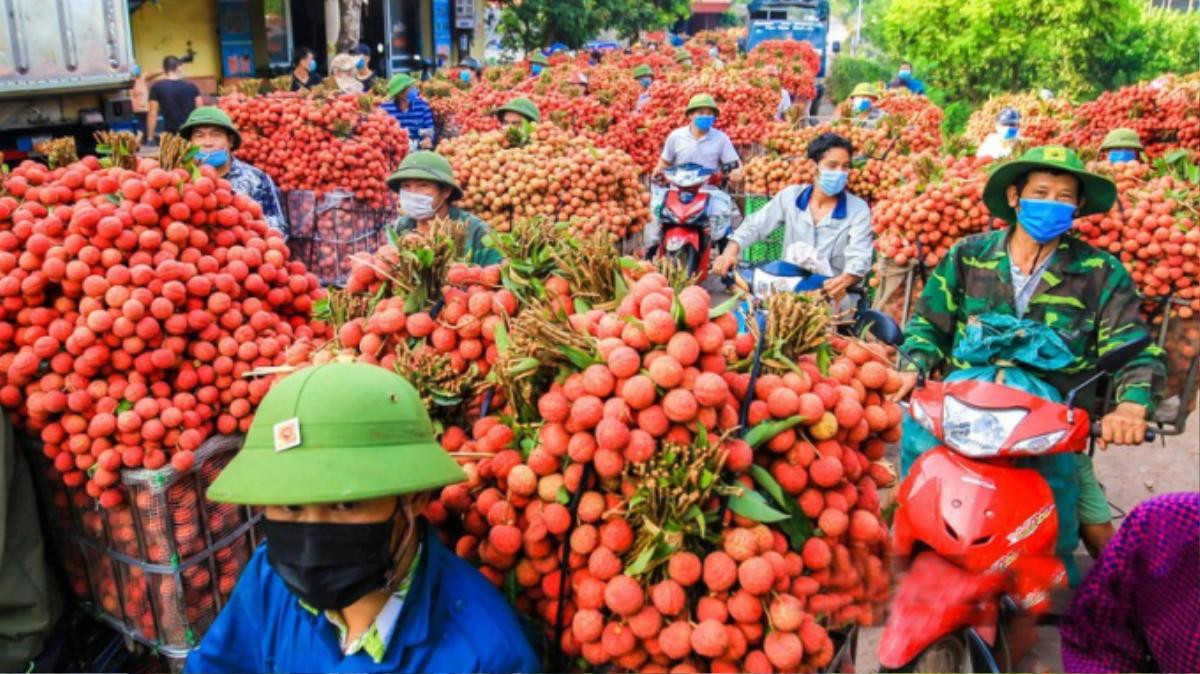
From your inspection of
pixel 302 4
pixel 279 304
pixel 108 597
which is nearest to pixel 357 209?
pixel 279 304

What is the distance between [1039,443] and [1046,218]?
2.99 ft

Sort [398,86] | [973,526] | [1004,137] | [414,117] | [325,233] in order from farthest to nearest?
[414,117] → [1004,137] → [398,86] → [325,233] → [973,526]

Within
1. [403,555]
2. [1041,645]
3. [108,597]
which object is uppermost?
[403,555]

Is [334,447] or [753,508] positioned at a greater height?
[334,447]

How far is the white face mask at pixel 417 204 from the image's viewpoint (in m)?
4.62

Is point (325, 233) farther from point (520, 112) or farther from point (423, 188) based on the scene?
point (520, 112)

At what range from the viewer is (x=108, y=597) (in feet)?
9.84

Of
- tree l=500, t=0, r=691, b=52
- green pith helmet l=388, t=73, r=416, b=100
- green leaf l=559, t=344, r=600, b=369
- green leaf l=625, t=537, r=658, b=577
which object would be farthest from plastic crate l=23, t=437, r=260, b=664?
tree l=500, t=0, r=691, b=52

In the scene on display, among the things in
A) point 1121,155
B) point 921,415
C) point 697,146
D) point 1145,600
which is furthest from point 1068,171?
point 697,146

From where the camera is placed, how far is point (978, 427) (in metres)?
2.90

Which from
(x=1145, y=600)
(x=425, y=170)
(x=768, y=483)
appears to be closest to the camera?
(x=768, y=483)

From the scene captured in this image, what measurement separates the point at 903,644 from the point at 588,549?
1.45 meters

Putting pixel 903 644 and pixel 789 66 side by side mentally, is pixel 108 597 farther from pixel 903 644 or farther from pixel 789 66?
pixel 789 66

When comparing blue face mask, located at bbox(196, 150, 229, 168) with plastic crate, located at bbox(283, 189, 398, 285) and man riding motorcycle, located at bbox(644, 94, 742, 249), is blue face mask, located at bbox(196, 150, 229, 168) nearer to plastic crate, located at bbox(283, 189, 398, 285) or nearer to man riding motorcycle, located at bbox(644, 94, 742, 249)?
plastic crate, located at bbox(283, 189, 398, 285)
